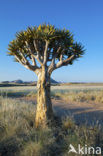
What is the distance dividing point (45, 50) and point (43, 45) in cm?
52

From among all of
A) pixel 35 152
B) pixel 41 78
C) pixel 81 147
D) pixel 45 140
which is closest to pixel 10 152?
pixel 35 152

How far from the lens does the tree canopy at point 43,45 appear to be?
5.11m

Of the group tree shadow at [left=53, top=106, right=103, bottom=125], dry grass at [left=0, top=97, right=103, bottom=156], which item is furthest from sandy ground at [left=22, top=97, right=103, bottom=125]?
dry grass at [left=0, top=97, right=103, bottom=156]

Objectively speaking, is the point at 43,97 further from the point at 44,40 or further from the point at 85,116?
the point at 85,116

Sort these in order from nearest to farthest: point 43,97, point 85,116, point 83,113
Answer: point 43,97
point 85,116
point 83,113

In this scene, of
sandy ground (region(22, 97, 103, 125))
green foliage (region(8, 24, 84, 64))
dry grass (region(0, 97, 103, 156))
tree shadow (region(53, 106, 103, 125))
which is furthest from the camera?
sandy ground (region(22, 97, 103, 125))

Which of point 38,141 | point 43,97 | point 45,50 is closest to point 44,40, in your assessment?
point 45,50

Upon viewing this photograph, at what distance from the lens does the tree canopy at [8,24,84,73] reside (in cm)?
511

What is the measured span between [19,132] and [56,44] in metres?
3.61

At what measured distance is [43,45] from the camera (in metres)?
5.69

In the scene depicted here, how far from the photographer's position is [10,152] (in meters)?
3.73

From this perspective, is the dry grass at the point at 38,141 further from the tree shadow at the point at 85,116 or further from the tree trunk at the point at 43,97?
the tree shadow at the point at 85,116

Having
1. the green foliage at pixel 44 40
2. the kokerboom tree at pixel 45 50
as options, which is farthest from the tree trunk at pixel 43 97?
the green foliage at pixel 44 40

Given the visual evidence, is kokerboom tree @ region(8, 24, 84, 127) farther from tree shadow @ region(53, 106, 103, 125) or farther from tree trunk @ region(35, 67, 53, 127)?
tree shadow @ region(53, 106, 103, 125)
